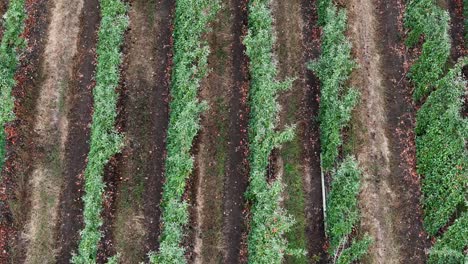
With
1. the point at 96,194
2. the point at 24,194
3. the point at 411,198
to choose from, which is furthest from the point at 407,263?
the point at 24,194

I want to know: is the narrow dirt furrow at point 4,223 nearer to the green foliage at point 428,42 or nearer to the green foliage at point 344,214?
the green foliage at point 344,214

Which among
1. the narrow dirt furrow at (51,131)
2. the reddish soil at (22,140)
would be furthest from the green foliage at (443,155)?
the reddish soil at (22,140)

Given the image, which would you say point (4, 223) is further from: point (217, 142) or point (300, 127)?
point (300, 127)

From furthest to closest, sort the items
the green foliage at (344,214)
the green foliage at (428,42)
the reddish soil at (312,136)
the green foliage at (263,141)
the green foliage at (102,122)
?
the green foliage at (428,42)
the reddish soil at (312,136)
the green foliage at (344,214)
the green foliage at (102,122)
the green foliage at (263,141)

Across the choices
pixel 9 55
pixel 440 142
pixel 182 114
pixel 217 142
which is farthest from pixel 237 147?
pixel 9 55

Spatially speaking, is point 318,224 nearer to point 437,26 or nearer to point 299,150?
point 299,150

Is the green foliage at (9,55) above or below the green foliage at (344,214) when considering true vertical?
above
